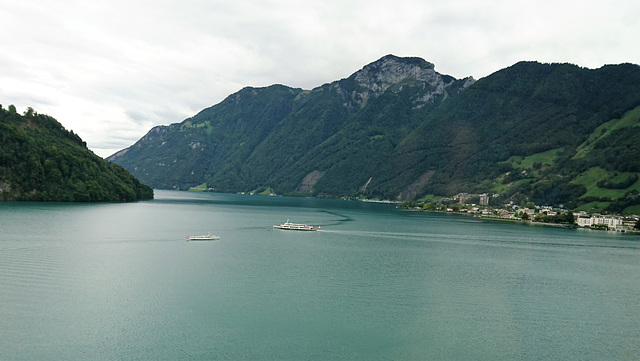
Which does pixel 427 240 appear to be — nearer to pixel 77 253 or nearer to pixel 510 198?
pixel 77 253

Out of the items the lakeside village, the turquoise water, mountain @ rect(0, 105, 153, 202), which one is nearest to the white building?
the lakeside village

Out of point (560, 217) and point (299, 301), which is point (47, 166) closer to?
point (299, 301)

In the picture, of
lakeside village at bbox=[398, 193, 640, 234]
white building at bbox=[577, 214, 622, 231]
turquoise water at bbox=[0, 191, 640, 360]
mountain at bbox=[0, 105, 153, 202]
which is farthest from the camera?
lakeside village at bbox=[398, 193, 640, 234]

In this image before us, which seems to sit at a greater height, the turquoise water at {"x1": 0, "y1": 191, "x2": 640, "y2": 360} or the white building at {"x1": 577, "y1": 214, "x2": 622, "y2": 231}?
the white building at {"x1": 577, "y1": 214, "x2": 622, "y2": 231}

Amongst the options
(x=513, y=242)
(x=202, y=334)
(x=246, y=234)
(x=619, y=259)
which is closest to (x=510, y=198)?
(x=513, y=242)

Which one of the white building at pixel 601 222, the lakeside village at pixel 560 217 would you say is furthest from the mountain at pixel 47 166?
the white building at pixel 601 222

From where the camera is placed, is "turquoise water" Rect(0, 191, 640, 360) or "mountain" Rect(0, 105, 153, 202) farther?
"mountain" Rect(0, 105, 153, 202)

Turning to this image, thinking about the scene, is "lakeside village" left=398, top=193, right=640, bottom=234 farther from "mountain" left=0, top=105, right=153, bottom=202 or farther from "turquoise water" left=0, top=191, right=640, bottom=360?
"mountain" left=0, top=105, right=153, bottom=202
